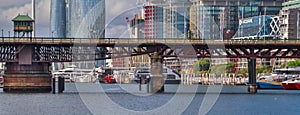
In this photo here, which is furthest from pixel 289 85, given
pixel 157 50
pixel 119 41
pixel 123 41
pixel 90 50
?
pixel 123 41

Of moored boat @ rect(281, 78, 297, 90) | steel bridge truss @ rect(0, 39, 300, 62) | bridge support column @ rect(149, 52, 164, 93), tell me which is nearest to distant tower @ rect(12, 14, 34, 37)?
steel bridge truss @ rect(0, 39, 300, 62)

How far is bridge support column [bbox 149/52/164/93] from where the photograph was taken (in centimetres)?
15038

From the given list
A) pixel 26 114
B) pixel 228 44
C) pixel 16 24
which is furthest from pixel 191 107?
pixel 16 24

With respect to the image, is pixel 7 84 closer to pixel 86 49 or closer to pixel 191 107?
pixel 86 49

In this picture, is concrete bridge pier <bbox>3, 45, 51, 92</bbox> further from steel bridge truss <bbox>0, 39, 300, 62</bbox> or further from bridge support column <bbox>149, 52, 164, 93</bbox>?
bridge support column <bbox>149, 52, 164, 93</bbox>

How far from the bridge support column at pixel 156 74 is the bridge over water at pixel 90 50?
1593mm

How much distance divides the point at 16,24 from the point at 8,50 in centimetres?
1522

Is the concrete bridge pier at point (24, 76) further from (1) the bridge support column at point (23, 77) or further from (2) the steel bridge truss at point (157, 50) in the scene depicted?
(2) the steel bridge truss at point (157, 50)

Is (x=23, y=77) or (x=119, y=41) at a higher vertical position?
(x=119, y=41)

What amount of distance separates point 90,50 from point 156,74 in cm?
2476

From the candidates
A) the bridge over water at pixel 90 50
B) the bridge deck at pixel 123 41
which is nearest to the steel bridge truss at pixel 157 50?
the bridge over water at pixel 90 50

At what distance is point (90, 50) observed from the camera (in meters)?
169

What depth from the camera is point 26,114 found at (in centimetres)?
9088

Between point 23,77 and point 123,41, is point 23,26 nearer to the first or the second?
point 23,77
